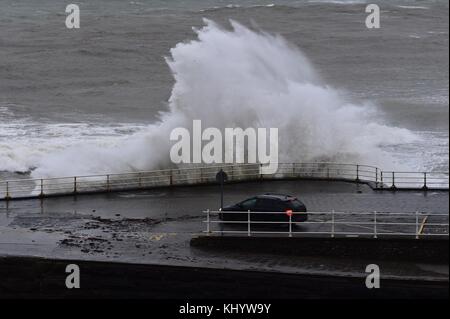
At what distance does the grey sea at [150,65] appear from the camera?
41344mm

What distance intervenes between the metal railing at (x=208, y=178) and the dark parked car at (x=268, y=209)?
5.59 meters

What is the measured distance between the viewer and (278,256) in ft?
71.6

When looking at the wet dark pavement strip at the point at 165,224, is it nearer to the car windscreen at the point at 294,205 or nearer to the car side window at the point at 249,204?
the car side window at the point at 249,204

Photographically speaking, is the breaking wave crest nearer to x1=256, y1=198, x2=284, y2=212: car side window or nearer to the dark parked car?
the dark parked car

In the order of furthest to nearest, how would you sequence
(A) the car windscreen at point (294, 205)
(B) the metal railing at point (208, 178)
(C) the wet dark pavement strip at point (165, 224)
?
1. (B) the metal railing at point (208, 178)
2. (A) the car windscreen at point (294, 205)
3. (C) the wet dark pavement strip at point (165, 224)

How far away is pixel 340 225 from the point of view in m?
23.6

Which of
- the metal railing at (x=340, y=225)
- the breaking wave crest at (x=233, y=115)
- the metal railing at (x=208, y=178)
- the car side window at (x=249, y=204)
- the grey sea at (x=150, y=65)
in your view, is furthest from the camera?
the grey sea at (x=150, y=65)

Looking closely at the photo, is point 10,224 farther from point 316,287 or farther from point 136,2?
point 136,2

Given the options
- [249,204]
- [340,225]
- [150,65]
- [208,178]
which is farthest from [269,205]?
[150,65]

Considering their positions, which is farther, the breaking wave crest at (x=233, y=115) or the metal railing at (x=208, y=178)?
the breaking wave crest at (x=233, y=115)

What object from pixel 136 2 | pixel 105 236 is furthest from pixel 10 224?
pixel 136 2

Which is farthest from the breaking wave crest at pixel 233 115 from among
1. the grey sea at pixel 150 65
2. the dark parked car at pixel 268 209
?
the dark parked car at pixel 268 209

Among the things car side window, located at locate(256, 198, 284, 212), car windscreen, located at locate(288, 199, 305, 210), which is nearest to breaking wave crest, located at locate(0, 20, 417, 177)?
car windscreen, located at locate(288, 199, 305, 210)

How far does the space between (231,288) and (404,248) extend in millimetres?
4360
